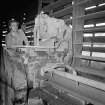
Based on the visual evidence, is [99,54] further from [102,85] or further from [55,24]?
[102,85]

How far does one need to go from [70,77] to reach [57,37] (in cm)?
106

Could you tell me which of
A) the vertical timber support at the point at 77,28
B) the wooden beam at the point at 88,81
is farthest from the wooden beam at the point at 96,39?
the wooden beam at the point at 88,81

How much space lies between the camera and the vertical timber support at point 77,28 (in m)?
2.78

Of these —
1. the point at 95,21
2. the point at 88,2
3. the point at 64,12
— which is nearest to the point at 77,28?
the point at 95,21

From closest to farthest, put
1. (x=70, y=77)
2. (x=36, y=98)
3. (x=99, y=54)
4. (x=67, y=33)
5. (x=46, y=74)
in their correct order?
1. (x=70, y=77)
2. (x=46, y=74)
3. (x=36, y=98)
4. (x=99, y=54)
5. (x=67, y=33)

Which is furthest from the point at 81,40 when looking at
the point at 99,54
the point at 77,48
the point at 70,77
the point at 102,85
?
the point at 102,85

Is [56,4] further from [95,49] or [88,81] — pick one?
[88,81]

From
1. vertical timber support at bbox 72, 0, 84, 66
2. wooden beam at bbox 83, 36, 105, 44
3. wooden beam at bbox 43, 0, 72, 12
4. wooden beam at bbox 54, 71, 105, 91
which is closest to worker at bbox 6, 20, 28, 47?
wooden beam at bbox 43, 0, 72, 12

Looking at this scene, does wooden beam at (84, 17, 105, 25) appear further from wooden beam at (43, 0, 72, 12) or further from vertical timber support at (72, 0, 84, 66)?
wooden beam at (43, 0, 72, 12)

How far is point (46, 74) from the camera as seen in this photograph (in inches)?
84.6

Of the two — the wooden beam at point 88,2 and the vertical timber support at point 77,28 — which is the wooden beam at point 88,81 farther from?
the wooden beam at point 88,2

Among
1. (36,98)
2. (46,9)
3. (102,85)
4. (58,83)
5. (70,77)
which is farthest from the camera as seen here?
(46,9)

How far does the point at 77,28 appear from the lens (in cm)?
281

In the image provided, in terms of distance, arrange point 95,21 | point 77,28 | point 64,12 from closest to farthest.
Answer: point 95,21, point 77,28, point 64,12
